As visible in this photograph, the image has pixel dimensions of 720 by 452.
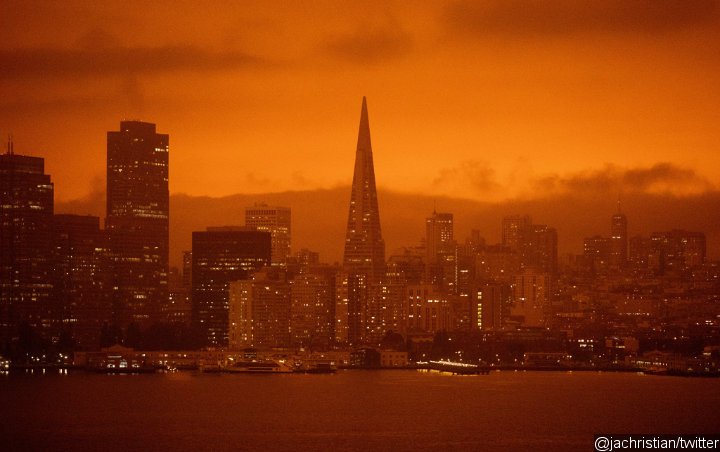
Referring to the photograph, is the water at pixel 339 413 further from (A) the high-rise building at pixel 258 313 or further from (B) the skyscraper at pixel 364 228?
(B) the skyscraper at pixel 364 228

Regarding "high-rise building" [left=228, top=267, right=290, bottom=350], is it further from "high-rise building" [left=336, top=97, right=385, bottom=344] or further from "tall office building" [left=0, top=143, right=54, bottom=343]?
"tall office building" [left=0, top=143, right=54, bottom=343]

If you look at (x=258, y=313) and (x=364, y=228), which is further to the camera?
(x=364, y=228)

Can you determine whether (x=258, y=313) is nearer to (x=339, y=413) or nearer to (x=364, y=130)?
(x=364, y=130)

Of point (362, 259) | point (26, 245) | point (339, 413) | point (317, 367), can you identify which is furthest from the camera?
point (362, 259)

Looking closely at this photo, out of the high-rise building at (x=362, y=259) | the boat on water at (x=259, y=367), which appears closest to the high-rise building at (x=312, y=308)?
the high-rise building at (x=362, y=259)

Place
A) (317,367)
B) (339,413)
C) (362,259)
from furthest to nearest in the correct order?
1. (362,259)
2. (317,367)
3. (339,413)

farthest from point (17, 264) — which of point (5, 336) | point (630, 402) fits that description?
point (630, 402)

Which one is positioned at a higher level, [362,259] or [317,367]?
[362,259]

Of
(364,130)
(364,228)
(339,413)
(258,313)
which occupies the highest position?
(364,130)

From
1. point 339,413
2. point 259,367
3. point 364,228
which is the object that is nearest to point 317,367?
point 259,367
